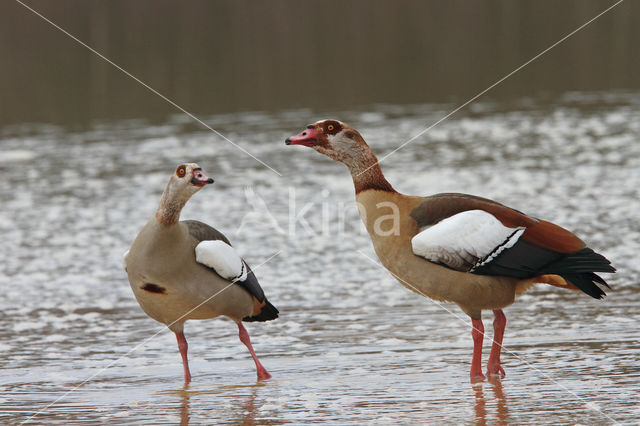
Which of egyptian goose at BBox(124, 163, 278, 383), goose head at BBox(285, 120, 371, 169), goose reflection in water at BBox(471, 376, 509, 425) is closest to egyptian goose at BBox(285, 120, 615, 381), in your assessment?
goose reflection in water at BBox(471, 376, 509, 425)

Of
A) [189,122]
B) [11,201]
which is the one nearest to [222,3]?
[189,122]

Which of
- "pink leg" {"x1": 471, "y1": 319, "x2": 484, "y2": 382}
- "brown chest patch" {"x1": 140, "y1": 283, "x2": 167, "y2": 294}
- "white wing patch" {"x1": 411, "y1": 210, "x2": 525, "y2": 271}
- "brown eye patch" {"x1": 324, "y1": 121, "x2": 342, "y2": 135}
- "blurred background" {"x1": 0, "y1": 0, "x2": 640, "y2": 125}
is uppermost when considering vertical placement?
"blurred background" {"x1": 0, "y1": 0, "x2": 640, "y2": 125}

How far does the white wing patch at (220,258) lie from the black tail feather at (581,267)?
8.59 ft

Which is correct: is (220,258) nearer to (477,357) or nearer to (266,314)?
(266,314)

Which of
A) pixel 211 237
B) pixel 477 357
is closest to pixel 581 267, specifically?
pixel 477 357

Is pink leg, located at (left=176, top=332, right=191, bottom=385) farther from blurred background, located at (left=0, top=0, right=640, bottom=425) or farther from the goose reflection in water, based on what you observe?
the goose reflection in water

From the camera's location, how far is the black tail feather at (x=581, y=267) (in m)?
8.58

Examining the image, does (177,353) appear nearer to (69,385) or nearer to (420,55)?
(69,385)

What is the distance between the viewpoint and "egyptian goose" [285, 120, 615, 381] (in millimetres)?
8625

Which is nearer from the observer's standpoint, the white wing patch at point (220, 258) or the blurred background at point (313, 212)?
the blurred background at point (313, 212)

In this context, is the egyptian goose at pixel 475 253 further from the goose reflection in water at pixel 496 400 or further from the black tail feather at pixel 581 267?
the goose reflection in water at pixel 496 400

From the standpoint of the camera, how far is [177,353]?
10.4 meters

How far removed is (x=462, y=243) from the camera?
859 centimetres

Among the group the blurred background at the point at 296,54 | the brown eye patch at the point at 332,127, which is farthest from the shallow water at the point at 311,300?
the blurred background at the point at 296,54
